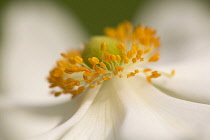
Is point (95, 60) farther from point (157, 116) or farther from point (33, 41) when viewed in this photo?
point (33, 41)

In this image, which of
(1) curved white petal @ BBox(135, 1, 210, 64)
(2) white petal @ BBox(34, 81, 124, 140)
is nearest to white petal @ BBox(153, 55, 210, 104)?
(2) white petal @ BBox(34, 81, 124, 140)

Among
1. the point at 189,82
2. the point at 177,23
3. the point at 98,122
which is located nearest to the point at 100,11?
the point at 177,23

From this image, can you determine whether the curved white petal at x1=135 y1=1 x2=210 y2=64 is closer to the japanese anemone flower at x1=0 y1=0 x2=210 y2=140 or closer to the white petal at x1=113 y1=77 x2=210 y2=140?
the japanese anemone flower at x1=0 y1=0 x2=210 y2=140

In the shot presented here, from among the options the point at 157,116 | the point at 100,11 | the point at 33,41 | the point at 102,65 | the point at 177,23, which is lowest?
the point at 157,116

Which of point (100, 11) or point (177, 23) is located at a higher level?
point (100, 11)

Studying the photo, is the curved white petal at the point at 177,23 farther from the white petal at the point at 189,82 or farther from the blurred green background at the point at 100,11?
the white petal at the point at 189,82

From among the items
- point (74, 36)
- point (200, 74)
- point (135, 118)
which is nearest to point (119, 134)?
Result: point (135, 118)

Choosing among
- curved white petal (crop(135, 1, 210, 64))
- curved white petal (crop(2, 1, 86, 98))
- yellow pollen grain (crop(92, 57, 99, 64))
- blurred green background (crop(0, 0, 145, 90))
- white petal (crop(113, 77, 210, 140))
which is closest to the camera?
white petal (crop(113, 77, 210, 140))
